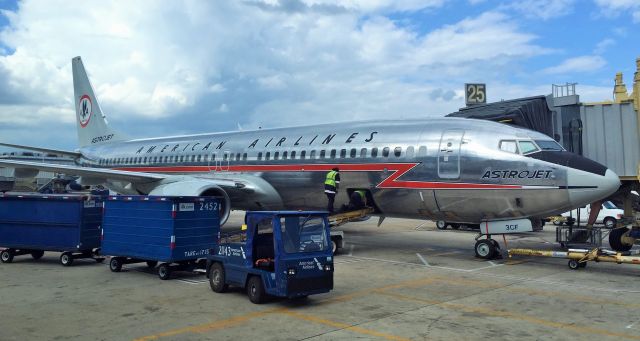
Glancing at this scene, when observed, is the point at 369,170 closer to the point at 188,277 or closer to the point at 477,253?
the point at 477,253

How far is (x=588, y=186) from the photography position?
1216 centimetres

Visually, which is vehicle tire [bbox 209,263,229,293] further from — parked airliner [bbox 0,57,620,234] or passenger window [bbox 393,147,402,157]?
passenger window [bbox 393,147,402,157]

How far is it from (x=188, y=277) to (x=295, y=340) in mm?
5597

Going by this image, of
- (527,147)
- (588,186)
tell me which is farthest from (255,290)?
(588,186)

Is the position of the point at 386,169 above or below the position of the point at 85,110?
below

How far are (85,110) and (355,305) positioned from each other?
28.2 m

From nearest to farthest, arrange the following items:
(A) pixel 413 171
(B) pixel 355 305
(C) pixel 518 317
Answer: (C) pixel 518 317, (B) pixel 355 305, (A) pixel 413 171

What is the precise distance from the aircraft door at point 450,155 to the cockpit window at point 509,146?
1.10 m

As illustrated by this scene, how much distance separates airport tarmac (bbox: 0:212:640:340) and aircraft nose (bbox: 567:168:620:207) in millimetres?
1806

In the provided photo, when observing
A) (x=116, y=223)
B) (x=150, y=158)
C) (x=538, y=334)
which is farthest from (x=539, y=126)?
(x=150, y=158)

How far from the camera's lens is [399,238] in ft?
66.4

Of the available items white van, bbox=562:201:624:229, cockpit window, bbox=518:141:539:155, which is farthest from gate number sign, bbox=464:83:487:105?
cockpit window, bbox=518:141:539:155

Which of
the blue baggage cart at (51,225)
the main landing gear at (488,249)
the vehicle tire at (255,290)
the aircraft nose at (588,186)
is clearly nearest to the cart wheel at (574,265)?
the aircraft nose at (588,186)

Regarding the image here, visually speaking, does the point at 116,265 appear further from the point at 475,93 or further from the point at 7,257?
the point at 475,93
